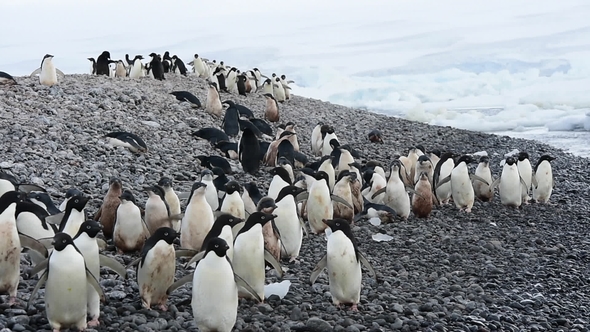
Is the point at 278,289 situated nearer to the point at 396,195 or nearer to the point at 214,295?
the point at 214,295

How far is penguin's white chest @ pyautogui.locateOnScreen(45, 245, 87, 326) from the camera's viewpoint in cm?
358

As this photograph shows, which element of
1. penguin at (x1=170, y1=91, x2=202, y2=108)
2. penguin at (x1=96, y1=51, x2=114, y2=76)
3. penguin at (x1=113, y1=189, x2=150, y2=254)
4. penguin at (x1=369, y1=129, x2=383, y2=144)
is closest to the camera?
penguin at (x1=113, y1=189, x2=150, y2=254)

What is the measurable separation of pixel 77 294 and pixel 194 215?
1.69 metres

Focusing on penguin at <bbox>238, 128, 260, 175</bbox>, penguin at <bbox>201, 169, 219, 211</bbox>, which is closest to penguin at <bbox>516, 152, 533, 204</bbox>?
penguin at <bbox>238, 128, 260, 175</bbox>

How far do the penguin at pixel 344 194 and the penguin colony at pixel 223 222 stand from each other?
1cm

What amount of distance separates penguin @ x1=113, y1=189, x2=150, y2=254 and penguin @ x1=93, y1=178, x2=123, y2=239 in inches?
16.1

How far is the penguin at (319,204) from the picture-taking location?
21.3 feet

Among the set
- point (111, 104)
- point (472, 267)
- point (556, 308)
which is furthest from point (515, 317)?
point (111, 104)

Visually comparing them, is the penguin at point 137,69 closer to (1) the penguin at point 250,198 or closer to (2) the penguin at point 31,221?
(1) the penguin at point 250,198

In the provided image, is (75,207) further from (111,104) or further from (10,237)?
(111,104)

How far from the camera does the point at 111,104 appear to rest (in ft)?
38.9

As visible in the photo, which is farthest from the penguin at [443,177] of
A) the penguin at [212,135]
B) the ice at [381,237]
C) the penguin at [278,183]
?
the penguin at [212,135]

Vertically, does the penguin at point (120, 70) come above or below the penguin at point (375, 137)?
above

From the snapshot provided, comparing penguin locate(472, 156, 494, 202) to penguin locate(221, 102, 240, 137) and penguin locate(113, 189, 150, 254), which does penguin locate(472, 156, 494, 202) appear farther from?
penguin locate(113, 189, 150, 254)
